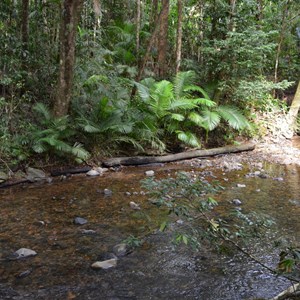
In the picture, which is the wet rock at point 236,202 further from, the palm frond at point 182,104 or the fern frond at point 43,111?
the fern frond at point 43,111

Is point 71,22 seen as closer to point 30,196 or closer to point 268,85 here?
point 30,196

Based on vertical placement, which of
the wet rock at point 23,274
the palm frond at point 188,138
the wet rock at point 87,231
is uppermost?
the palm frond at point 188,138

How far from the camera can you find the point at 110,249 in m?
3.97

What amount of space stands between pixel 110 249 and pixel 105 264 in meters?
0.41

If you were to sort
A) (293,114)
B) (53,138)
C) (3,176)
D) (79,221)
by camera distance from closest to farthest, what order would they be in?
(79,221)
(3,176)
(53,138)
(293,114)

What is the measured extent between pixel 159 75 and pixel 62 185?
6241mm

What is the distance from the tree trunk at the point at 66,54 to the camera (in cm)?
745

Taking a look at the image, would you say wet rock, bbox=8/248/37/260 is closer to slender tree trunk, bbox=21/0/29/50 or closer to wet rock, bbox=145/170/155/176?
wet rock, bbox=145/170/155/176


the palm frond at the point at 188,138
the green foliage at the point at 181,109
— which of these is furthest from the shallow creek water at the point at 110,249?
the green foliage at the point at 181,109

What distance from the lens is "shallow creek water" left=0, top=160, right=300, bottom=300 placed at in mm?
3145

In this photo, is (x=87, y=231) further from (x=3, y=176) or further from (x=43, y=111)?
(x=43, y=111)

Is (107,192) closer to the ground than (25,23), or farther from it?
closer to the ground

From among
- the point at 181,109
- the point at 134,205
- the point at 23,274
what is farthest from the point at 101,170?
the point at 23,274

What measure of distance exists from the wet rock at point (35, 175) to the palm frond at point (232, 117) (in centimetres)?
527
